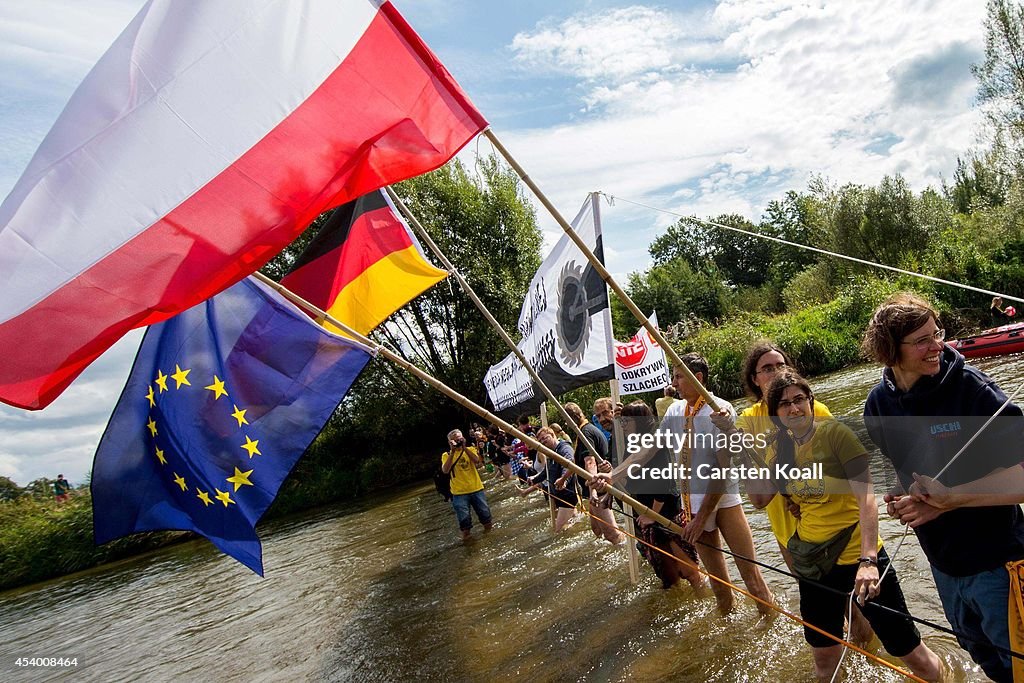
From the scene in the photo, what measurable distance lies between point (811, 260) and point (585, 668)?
70.3m

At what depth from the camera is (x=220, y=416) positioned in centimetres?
511

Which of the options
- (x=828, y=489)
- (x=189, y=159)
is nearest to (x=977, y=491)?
(x=828, y=489)

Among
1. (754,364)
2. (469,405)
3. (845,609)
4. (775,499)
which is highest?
(469,405)

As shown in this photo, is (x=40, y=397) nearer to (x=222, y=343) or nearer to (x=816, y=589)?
(x=222, y=343)

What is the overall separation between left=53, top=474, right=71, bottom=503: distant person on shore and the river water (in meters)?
14.1

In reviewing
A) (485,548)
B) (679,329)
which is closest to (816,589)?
(485,548)

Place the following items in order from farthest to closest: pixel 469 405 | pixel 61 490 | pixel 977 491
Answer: pixel 61 490 < pixel 469 405 < pixel 977 491

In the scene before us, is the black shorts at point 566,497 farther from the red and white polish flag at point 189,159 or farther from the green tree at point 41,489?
the green tree at point 41,489

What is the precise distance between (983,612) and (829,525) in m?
0.82

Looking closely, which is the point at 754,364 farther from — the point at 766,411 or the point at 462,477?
the point at 462,477

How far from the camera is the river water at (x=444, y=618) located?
16.3 ft

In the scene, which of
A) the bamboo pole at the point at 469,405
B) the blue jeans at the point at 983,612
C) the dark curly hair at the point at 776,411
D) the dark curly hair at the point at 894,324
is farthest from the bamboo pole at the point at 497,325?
the blue jeans at the point at 983,612

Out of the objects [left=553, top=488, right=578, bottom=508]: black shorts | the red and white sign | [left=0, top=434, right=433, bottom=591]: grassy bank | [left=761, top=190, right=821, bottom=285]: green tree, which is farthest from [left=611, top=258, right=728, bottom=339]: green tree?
[left=553, top=488, right=578, bottom=508]: black shorts

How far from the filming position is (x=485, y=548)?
1070 cm
